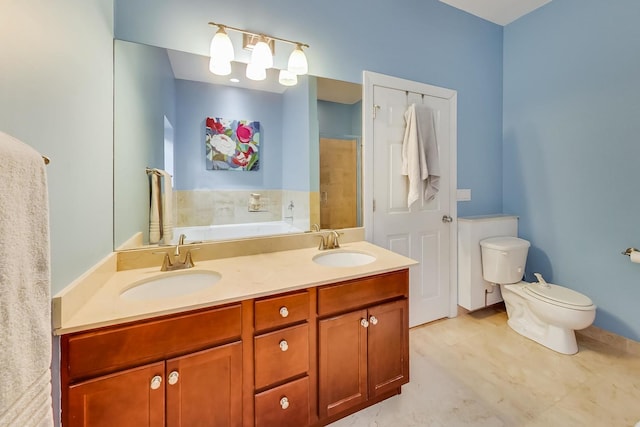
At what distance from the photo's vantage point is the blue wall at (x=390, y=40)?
1.43m

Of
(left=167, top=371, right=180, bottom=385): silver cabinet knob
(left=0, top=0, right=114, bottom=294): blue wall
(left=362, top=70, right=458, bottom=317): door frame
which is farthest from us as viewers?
(left=362, top=70, right=458, bottom=317): door frame

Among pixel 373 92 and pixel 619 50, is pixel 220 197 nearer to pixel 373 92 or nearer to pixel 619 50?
pixel 373 92

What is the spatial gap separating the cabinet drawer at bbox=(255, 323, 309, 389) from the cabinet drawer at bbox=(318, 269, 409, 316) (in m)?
0.15

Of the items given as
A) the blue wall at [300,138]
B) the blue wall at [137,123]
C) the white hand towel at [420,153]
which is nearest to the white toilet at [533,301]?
the white hand towel at [420,153]

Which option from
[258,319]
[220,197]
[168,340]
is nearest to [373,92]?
[220,197]

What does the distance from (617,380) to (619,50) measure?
2.18 meters

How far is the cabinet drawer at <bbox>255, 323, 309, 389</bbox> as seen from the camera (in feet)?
3.48

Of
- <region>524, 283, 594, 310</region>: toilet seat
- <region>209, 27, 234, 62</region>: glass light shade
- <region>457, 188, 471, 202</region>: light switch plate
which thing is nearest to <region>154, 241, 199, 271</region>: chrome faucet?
<region>209, 27, 234, 62</region>: glass light shade

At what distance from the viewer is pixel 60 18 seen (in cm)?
81

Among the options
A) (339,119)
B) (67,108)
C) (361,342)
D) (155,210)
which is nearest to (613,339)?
(361,342)

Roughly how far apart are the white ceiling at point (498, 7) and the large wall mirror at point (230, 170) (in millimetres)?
1346

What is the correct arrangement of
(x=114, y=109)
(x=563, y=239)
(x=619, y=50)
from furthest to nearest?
(x=563, y=239)
(x=619, y=50)
(x=114, y=109)

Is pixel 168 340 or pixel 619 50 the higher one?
pixel 619 50

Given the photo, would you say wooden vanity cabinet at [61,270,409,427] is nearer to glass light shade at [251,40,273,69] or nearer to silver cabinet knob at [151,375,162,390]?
silver cabinet knob at [151,375,162,390]
